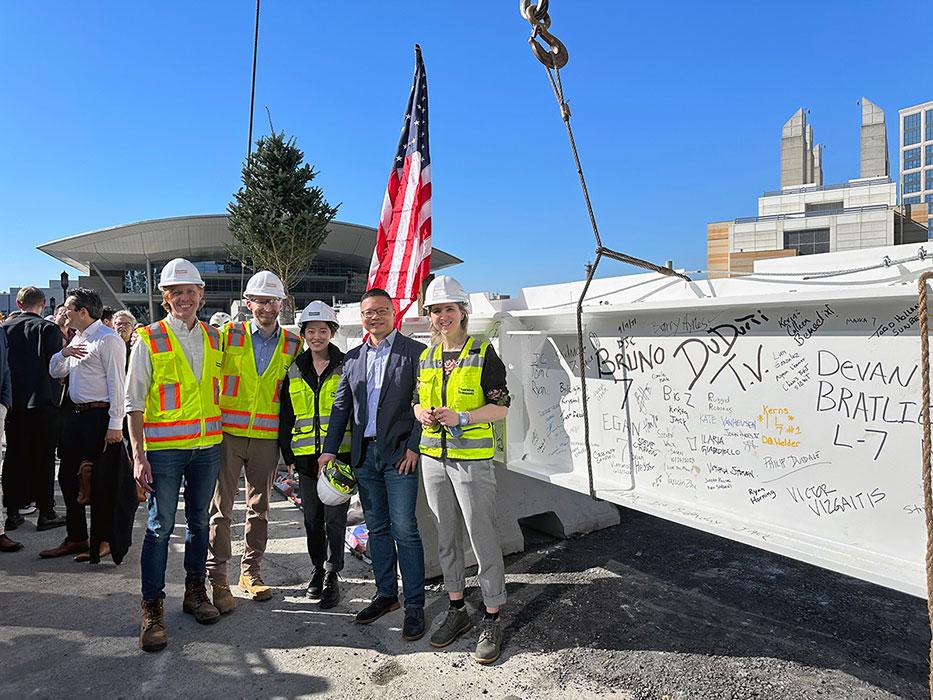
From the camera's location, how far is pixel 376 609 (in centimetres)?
380

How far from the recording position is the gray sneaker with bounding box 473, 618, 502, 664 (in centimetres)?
329

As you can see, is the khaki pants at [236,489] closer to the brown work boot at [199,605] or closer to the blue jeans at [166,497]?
the brown work boot at [199,605]

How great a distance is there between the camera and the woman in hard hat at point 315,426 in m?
4.02

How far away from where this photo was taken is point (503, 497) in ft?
16.0

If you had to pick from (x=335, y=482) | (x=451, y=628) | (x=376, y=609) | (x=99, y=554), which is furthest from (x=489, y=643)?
(x=99, y=554)

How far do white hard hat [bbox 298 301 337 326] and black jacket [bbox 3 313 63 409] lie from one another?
126 inches

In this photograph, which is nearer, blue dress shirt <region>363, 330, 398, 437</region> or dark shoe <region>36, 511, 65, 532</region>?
blue dress shirt <region>363, 330, 398, 437</region>

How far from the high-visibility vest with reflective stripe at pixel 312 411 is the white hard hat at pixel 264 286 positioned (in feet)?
1.96

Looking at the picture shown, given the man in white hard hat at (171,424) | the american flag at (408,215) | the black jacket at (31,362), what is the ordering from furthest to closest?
the american flag at (408,215) → the black jacket at (31,362) → the man in white hard hat at (171,424)

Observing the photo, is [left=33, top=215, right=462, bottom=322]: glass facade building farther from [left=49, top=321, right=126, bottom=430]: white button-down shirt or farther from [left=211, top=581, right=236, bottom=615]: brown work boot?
[left=211, top=581, right=236, bottom=615]: brown work boot

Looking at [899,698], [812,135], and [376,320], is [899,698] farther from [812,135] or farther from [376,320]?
[812,135]

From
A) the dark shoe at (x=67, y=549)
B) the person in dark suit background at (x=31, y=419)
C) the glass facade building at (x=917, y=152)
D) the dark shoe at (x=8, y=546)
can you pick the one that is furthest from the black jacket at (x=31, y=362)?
the glass facade building at (x=917, y=152)

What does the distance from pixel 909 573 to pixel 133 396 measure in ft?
12.6

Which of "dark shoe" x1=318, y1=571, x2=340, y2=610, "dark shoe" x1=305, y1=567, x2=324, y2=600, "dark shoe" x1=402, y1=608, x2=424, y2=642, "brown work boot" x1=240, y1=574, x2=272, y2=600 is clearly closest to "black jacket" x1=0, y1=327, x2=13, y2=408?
"brown work boot" x1=240, y1=574, x2=272, y2=600
